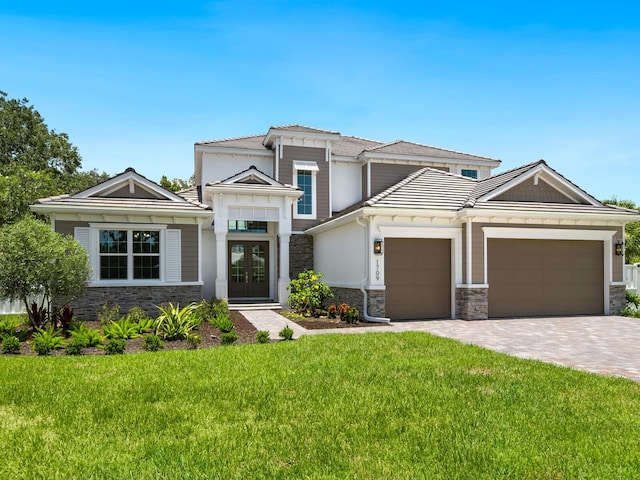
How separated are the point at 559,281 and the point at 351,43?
9698 mm

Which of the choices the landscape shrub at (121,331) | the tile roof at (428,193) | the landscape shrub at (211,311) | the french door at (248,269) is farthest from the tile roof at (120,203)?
the tile roof at (428,193)

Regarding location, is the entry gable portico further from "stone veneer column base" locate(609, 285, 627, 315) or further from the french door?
"stone veneer column base" locate(609, 285, 627, 315)

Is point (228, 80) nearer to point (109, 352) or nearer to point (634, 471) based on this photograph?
point (109, 352)

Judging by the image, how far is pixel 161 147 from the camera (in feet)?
79.8

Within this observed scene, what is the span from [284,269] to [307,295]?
2.06 m

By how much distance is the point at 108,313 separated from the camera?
12.8m

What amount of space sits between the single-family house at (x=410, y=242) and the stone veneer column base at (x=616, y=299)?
0.11 ft

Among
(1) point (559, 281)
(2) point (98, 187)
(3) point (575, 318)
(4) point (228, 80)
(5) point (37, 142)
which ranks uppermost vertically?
(5) point (37, 142)

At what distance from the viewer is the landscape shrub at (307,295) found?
1424 centimetres

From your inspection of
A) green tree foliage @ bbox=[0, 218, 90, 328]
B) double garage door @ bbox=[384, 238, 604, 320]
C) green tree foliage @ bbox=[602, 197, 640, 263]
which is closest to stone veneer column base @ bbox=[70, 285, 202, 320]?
green tree foliage @ bbox=[0, 218, 90, 328]

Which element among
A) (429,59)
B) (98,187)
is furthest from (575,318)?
(98,187)


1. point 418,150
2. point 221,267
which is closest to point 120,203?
point 221,267

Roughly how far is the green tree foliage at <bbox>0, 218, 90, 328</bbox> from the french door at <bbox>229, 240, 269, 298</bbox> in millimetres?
7997

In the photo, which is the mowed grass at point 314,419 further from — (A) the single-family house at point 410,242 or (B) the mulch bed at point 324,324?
(A) the single-family house at point 410,242
